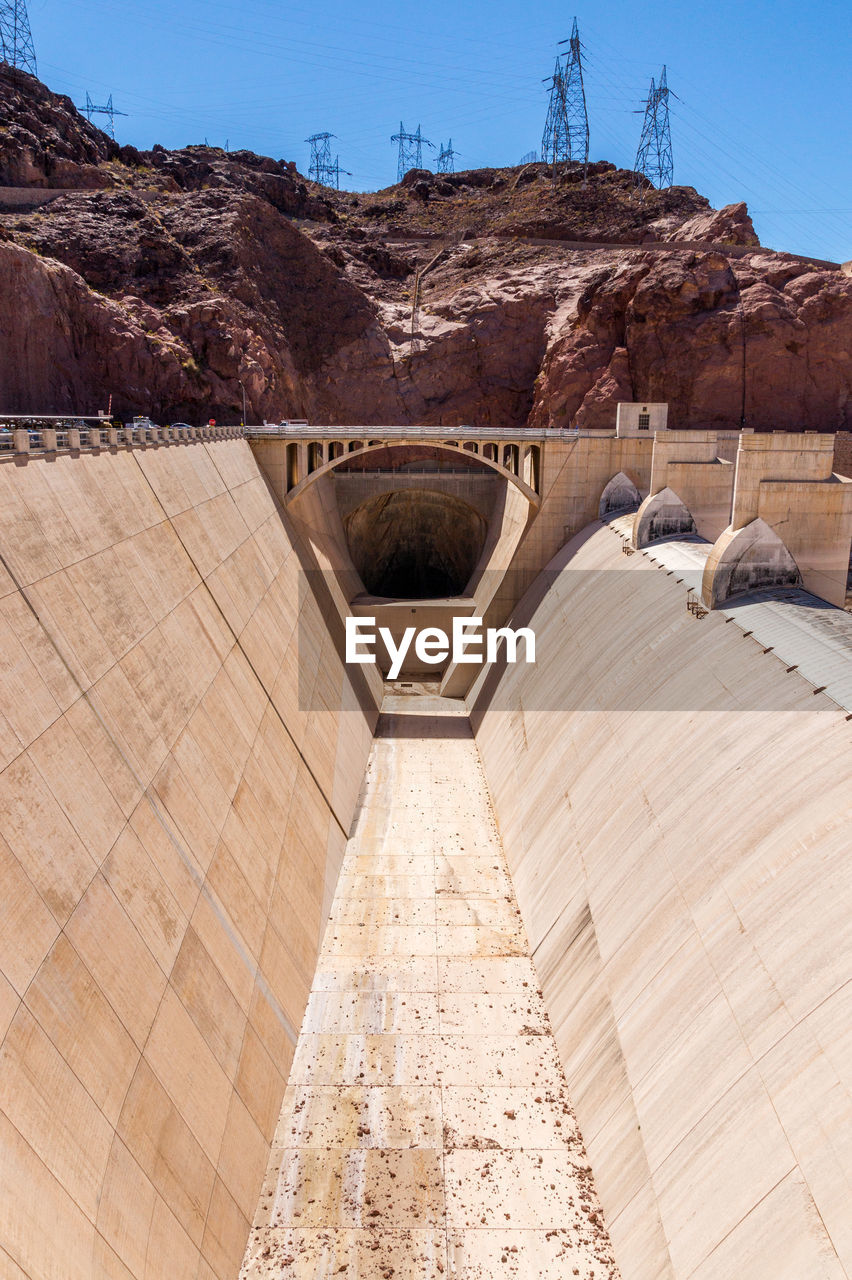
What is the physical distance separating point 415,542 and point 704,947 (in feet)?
149

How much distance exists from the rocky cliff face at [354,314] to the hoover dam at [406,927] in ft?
61.2

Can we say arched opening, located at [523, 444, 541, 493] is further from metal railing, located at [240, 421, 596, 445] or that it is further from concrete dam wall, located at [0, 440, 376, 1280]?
concrete dam wall, located at [0, 440, 376, 1280]

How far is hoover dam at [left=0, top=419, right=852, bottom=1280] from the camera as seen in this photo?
1042cm

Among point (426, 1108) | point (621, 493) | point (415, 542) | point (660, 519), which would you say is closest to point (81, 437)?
point (426, 1108)

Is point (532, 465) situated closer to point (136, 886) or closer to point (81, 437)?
point (81, 437)

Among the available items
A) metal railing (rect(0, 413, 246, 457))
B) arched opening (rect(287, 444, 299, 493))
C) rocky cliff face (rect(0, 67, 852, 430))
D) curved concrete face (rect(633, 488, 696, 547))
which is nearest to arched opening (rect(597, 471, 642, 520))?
curved concrete face (rect(633, 488, 696, 547))

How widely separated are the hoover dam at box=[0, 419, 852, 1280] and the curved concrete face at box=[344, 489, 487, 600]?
2392 centimetres

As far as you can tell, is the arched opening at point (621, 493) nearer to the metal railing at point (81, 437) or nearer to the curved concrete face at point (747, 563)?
the curved concrete face at point (747, 563)

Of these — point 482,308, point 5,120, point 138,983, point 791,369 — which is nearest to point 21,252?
point 5,120

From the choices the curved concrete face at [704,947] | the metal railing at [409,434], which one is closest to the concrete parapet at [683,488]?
the metal railing at [409,434]

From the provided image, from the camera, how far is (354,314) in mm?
57094

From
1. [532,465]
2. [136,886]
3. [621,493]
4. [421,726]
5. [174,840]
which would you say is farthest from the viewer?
[532,465]

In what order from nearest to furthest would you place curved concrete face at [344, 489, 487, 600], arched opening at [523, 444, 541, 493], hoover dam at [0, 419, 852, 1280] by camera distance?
hoover dam at [0, 419, 852, 1280] → arched opening at [523, 444, 541, 493] → curved concrete face at [344, 489, 487, 600]

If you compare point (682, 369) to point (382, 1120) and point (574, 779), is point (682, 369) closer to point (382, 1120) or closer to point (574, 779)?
point (574, 779)
